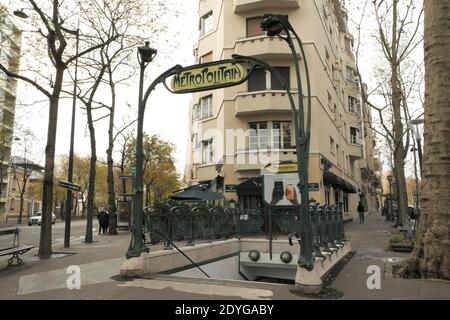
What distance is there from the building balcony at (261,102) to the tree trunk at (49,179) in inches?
421

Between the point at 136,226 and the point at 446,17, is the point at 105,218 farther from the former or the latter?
the point at 446,17

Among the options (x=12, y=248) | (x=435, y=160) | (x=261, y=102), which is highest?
(x=261, y=102)

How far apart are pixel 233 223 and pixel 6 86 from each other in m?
25.6

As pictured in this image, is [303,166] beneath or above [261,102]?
beneath

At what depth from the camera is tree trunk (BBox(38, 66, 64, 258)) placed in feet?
40.6

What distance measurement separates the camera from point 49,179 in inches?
496

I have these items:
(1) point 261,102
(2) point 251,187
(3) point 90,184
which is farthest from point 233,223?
(1) point 261,102

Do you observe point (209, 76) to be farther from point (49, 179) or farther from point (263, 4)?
point (263, 4)

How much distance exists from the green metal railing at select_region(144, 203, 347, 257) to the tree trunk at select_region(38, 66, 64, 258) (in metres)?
4.40

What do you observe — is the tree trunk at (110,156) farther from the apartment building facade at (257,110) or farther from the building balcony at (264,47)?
the building balcony at (264,47)

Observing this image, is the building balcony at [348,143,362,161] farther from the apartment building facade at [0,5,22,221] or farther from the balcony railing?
the apartment building facade at [0,5,22,221]

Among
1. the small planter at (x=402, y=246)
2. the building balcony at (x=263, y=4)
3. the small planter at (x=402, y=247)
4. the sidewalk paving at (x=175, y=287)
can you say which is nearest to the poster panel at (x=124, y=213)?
the building balcony at (x=263, y=4)

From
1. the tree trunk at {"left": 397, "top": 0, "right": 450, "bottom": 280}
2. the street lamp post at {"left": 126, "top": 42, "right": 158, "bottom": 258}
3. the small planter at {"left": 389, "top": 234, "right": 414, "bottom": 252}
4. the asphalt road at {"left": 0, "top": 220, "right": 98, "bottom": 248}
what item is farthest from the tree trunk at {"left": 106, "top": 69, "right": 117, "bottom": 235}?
the tree trunk at {"left": 397, "top": 0, "right": 450, "bottom": 280}

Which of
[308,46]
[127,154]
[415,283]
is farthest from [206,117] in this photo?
[415,283]
